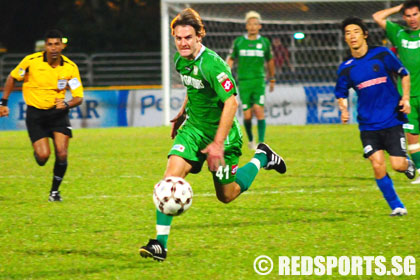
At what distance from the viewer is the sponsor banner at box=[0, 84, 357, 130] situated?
21.8 meters

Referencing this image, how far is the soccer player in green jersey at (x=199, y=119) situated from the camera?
6.12 meters

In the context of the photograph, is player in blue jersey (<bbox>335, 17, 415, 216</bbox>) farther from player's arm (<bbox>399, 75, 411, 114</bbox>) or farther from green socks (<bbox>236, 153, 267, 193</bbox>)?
green socks (<bbox>236, 153, 267, 193</bbox>)

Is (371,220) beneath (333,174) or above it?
beneath

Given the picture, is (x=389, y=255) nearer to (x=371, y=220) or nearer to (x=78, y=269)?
(x=371, y=220)

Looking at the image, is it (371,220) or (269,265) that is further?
(371,220)

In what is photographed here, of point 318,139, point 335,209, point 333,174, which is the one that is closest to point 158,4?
point 318,139

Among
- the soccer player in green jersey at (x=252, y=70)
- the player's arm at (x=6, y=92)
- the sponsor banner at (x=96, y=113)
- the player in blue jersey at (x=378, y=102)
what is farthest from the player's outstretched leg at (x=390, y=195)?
the sponsor banner at (x=96, y=113)

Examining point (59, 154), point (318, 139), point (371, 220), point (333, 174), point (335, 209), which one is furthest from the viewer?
point (318, 139)

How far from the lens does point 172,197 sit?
597 centimetres

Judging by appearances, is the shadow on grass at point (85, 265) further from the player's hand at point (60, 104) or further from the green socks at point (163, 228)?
the player's hand at point (60, 104)

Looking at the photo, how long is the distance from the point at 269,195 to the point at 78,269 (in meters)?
4.01

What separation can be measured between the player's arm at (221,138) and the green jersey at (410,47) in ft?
14.8

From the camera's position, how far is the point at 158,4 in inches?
1286

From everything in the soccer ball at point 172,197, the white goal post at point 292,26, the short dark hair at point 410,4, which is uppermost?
the white goal post at point 292,26
